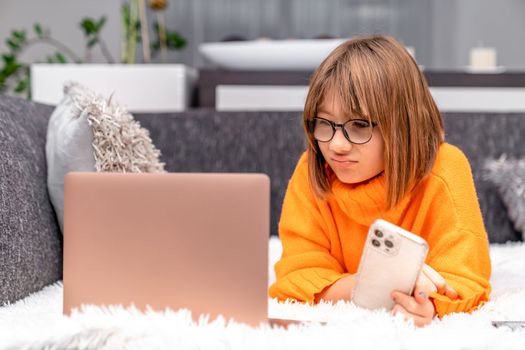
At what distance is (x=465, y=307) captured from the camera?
943 mm

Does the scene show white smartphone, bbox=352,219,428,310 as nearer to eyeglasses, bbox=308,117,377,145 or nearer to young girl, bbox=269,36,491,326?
young girl, bbox=269,36,491,326

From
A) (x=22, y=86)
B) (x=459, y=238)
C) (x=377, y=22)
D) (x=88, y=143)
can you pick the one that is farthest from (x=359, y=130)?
(x=377, y=22)

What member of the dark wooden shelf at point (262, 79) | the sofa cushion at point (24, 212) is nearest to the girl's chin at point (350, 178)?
the sofa cushion at point (24, 212)

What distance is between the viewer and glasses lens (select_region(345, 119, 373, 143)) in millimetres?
965

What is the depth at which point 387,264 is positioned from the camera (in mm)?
861

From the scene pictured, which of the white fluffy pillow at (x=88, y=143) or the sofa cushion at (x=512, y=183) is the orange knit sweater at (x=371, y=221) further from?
the sofa cushion at (x=512, y=183)

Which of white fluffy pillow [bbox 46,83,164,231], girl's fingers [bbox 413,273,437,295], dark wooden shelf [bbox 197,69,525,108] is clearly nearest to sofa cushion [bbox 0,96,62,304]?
white fluffy pillow [bbox 46,83,164,231]

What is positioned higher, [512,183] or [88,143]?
[88,143]

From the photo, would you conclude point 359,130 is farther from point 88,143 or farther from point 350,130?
point 88,143

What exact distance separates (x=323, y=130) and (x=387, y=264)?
24 cm

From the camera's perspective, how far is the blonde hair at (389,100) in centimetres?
98

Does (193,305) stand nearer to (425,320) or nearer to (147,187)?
(147,187)

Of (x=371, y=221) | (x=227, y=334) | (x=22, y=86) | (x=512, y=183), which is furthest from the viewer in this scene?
(x=22, y=86)

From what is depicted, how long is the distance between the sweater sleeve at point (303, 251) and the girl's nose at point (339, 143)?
0.66ft
